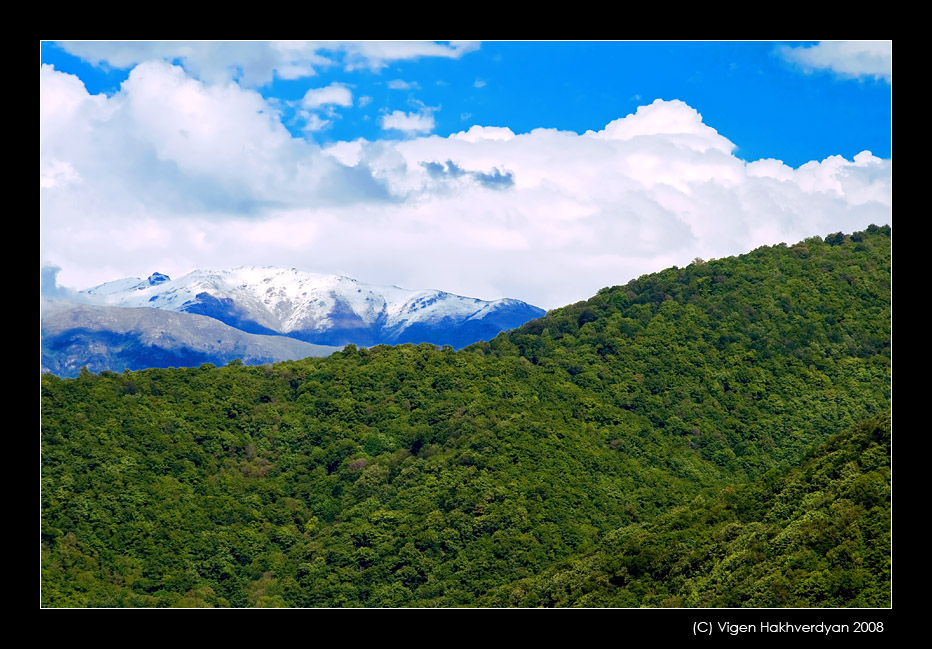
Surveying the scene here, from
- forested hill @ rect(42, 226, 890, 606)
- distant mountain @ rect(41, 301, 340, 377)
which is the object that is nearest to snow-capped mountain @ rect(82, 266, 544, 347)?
distant mountain @ rect(41, 301, 340, 377)

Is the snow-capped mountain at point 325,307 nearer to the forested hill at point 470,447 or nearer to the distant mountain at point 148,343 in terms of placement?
the distant mountain at point 148,343

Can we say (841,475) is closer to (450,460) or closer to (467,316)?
(450,460)

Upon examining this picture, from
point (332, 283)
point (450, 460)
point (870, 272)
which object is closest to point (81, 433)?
point (450, 460)

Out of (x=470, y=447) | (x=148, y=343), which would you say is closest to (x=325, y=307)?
(x=148, y=343)

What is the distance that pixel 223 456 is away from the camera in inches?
1930

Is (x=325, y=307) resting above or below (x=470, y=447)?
above

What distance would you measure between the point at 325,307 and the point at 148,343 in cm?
2941

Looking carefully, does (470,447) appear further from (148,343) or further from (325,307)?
(325,307)

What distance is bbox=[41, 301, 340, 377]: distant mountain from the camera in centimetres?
6078

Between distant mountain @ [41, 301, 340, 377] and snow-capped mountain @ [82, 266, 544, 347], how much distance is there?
24.6 ft

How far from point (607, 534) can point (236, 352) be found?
48.8 m

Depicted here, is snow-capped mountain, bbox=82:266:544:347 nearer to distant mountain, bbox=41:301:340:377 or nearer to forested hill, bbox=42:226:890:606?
distant mountain, bbox=41:301:340:377

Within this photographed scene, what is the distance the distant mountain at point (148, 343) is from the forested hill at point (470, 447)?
34.8 feet

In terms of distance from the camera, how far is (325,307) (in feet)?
349
